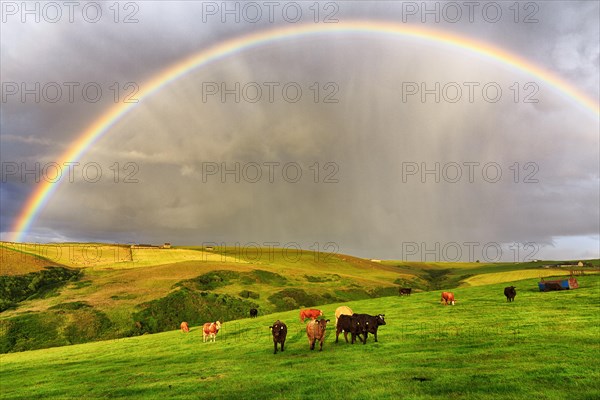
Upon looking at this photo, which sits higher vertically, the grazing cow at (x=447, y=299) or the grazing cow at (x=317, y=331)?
the grazing cow at (x=317, y=331)

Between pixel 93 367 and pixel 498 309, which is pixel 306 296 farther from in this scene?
pixel 93 367

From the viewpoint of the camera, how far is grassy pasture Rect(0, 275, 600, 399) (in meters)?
16.4

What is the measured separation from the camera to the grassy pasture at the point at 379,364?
16.4 metres

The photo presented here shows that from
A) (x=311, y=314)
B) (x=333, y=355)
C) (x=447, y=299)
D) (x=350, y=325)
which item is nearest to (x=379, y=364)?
(x=333, y=355)

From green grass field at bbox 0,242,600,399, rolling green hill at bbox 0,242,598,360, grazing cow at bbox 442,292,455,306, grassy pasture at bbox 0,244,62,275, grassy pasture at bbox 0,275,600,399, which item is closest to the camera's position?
grassy pasture at bbox 0,275,600,399

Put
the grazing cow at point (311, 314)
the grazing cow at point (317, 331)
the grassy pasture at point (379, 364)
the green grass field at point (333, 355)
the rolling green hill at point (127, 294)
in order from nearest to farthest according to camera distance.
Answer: the grassy pasture at point (379, 364)
the green grass field at point (333, 355)
the grazing cow at point (317, 331)
the grazing cow at point (311, 314)
the rolling green hill at point (127, 294)

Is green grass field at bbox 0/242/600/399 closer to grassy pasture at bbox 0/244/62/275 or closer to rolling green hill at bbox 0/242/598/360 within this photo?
rolling green hill at bbox 0/242/598/360

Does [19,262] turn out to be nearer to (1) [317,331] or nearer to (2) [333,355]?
Result: (1) [317,331]

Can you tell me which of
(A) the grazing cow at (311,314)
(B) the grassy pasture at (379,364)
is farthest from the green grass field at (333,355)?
(A) the grazing cow at (311,314)

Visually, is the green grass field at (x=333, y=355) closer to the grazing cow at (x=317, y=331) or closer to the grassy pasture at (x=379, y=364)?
the grassy pasture at (x=379, y=364)

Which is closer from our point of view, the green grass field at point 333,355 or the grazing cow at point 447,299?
the green grass field at point 333,355

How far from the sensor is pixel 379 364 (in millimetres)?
20469

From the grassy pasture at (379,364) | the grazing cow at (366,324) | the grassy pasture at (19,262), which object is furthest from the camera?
the grassy pasture at (19,262)

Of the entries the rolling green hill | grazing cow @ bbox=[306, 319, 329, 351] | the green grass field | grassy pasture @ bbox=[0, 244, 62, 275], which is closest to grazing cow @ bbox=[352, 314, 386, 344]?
the green grass field
